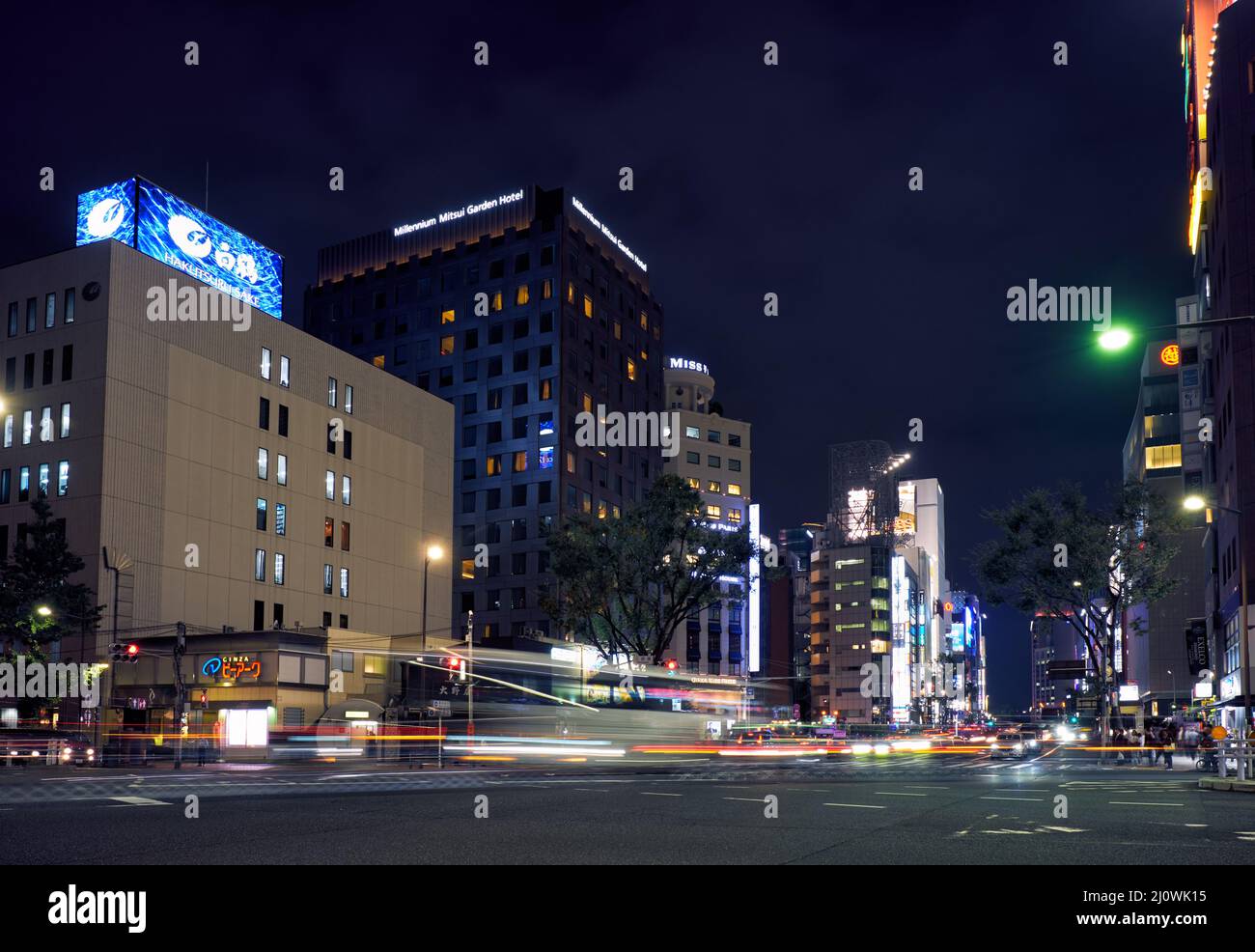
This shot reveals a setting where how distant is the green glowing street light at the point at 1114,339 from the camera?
837 inches

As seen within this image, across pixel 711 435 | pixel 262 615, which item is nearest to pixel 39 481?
pixel 262 615

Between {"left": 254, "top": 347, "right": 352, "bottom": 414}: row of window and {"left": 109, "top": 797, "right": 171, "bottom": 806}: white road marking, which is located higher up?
{"left": 254, "top": 347, "right": 352, "bottom": 414}: row of window

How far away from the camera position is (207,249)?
239 feet

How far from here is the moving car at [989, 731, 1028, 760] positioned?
67162 mm

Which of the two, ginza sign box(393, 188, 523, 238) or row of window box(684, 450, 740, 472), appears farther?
row of window box(684, 450, 740, 472)

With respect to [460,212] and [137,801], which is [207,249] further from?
[137,801]

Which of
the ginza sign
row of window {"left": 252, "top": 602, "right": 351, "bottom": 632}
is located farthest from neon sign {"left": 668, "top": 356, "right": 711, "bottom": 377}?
row of window {"left": 252, "top": 602, "right": 351, "bottom": 632}

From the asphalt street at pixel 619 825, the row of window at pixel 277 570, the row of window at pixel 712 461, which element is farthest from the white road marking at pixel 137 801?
the row of window at pixel 712 461

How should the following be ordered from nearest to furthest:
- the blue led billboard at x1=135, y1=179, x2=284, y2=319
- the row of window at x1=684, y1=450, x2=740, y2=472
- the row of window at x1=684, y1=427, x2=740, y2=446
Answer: the blue led billboard at x1=135, y1=179, x2=284, y2=319
the row of window at x1=684, y1=450, x2=740, y2=472
the row of window at x1=684, y1=427, x2=740, y2=446

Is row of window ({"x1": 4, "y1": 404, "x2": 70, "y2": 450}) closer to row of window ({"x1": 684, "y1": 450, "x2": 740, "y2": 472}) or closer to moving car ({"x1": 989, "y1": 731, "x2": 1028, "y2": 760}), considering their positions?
moving car ({"x1": 989, "y1": 731, "x2": 1028, "y2": 760})

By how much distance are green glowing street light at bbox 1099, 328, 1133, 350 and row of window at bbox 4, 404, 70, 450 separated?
57.1 metres

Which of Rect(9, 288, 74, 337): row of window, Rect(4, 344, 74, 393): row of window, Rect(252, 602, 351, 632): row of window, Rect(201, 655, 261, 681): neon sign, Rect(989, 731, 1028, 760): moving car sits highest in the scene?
Rect(9, 288, 74, 337): row of window
